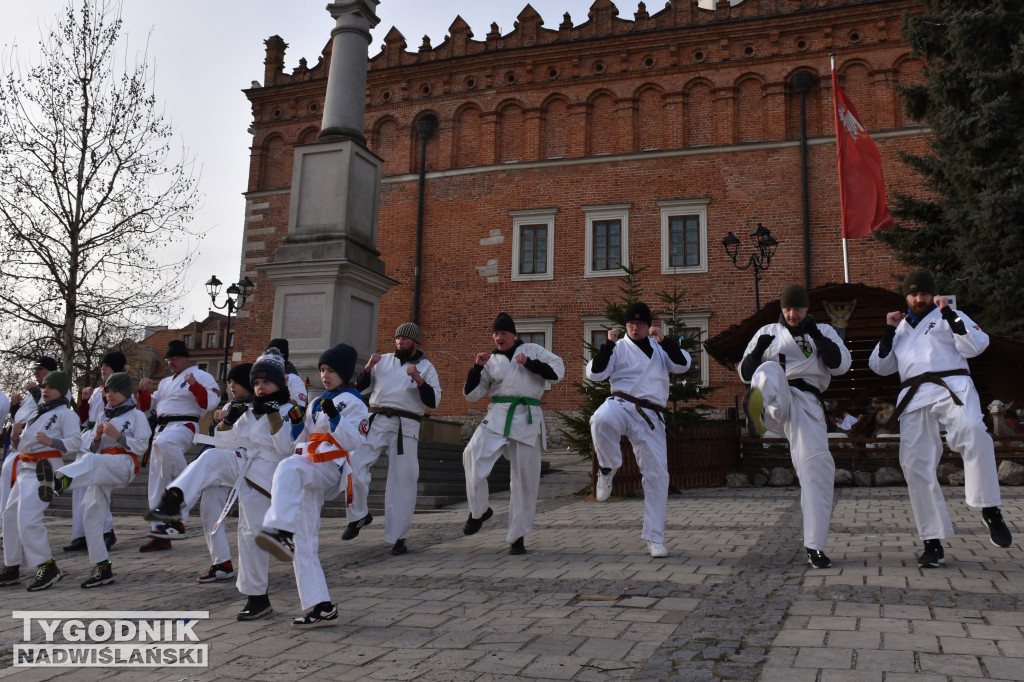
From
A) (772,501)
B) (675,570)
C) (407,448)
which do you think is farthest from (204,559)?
(772,501)

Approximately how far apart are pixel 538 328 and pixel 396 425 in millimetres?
18020

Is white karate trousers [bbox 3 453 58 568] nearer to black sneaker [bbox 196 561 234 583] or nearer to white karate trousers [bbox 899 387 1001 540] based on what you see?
black sneaker [bbox 196 561 234 583]

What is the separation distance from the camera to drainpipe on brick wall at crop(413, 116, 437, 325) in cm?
2684

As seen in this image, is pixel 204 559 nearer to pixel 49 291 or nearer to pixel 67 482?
pixel 67 482

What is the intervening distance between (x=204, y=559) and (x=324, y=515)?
3.37 metres

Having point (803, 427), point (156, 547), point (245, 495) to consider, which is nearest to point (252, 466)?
point (245, 495)

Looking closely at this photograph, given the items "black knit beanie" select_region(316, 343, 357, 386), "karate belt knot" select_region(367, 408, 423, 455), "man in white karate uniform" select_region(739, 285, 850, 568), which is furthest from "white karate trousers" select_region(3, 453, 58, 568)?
"man in white karate uniform" select_region(739, 285, 850, 568)

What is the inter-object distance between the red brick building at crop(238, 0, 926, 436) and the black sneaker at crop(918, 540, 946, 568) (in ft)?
57.6

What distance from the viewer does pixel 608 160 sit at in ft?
84.8

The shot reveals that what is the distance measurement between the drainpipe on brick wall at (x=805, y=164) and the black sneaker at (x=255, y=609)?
68.2ft

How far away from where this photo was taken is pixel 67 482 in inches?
262

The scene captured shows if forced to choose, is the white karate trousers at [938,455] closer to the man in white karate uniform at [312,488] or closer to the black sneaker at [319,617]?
the man in white karate uniform at [312,488]

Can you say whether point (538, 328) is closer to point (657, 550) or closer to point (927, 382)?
point (657, 550)

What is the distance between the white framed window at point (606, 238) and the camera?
83.5 ft
